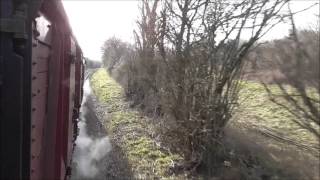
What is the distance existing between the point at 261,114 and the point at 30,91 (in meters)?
7.23

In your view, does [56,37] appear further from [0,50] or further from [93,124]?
[93,124]

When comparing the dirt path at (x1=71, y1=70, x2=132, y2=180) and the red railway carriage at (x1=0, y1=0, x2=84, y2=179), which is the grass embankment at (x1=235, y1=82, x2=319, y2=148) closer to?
the dirt path at (x1=71, y1=70, x2=132, y2=180)

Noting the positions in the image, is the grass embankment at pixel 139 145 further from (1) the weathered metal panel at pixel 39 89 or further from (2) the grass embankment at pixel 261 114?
(1) the weathered metal panel at pixel 39 89

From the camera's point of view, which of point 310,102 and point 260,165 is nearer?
point 310,102

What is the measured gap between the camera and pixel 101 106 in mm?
24547

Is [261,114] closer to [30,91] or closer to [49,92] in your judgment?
[49,92]

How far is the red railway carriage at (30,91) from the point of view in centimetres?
314

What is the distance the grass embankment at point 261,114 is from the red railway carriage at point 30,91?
11.0ft

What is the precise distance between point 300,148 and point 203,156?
9.22ft

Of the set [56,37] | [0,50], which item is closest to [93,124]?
[56,37]

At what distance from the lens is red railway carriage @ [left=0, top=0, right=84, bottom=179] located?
314 centimetres

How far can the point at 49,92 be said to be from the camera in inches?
164

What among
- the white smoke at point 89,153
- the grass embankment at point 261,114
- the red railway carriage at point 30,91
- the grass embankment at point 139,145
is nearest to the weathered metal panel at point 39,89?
the red railway carriage at point 30,91

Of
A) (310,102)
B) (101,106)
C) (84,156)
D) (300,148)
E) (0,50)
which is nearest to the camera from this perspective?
(0,50)
